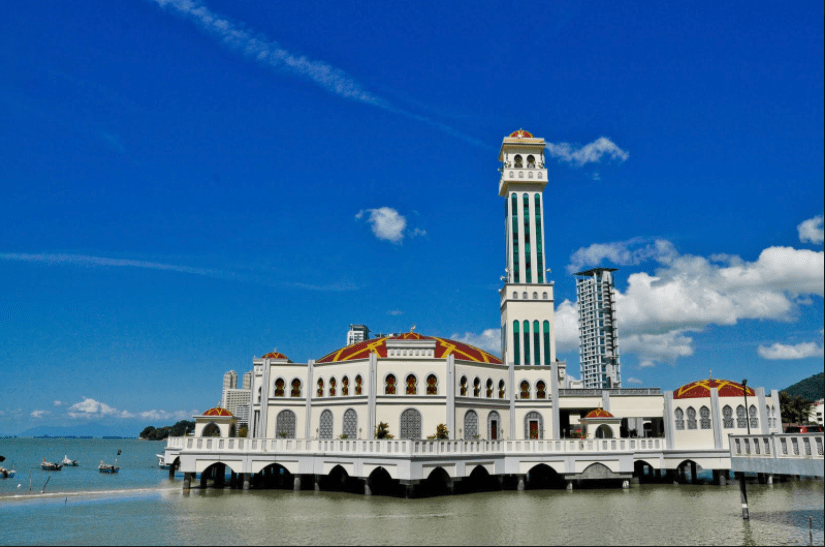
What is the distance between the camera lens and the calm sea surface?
95.4ft

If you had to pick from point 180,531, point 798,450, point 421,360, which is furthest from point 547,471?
point 180,531

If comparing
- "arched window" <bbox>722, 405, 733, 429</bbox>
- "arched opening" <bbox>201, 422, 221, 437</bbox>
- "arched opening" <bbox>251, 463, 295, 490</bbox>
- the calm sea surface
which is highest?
"arched window" <bbox>722, 405, 733, 429</bbox>

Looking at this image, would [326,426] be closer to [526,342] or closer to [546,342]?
[526,342]

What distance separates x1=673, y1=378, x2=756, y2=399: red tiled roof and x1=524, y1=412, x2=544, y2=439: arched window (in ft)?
37.9

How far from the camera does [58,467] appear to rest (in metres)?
90.7

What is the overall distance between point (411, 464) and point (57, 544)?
1988 cm

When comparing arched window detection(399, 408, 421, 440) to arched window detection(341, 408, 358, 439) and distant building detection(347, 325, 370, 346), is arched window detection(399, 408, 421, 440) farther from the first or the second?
distant building detection(347, 325, 370, 346)

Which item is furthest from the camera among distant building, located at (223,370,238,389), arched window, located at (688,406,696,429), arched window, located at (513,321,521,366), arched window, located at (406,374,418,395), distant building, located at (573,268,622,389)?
distant building, located at (573,268,622,389)

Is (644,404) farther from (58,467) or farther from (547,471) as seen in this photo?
(58,467)

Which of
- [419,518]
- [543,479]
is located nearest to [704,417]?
[543,479]

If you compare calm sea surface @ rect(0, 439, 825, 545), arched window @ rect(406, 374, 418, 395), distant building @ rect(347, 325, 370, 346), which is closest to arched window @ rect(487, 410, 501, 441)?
calm sea surface @ rect(0, 439, 825, 545)

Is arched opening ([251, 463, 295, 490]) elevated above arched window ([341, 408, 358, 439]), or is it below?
below

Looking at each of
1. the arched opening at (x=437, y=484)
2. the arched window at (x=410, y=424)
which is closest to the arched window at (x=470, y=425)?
the arched window at (x=410, y=424)

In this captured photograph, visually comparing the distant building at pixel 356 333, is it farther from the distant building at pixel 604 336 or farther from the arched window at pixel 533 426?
the arched window at pixel 533 426
